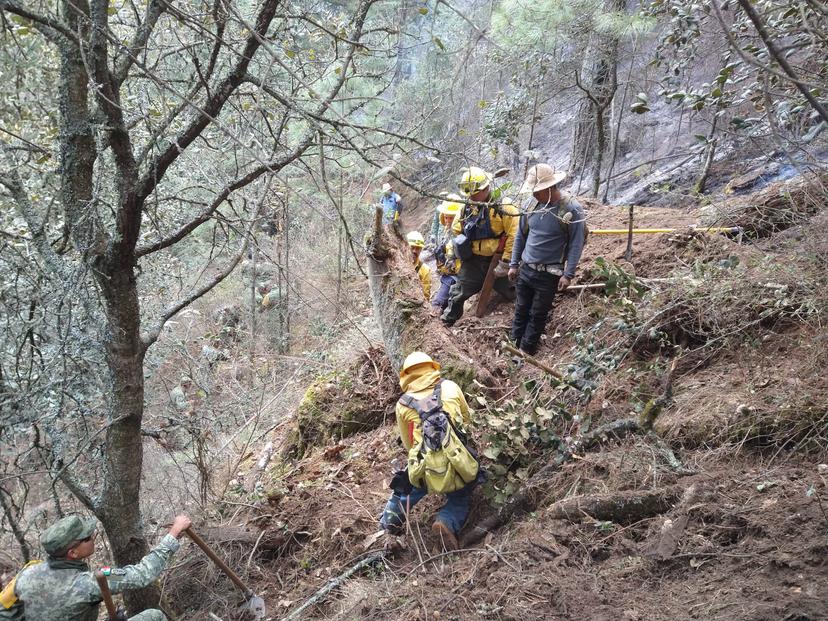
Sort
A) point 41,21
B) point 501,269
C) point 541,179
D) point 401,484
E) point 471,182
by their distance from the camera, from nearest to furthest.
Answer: point 41,21 < point 471,182 < point 401,484 < point 541,179 < point 501,269

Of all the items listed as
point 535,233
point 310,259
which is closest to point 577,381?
point 535,233

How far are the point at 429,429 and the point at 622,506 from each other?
143 centimetres

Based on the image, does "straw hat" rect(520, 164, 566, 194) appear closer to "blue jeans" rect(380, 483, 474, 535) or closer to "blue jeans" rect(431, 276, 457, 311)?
"blue jeans" rect(431, 276, 457, 311)

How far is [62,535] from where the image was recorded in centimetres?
363

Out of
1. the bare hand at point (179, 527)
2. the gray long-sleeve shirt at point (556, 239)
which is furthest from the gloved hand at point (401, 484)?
the gray long-sleeve shirt at point (556, 239)

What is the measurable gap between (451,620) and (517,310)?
3.54 m

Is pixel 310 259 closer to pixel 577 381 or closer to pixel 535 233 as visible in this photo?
pixel 535 233

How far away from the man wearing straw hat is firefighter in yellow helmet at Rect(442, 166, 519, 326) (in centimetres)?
51

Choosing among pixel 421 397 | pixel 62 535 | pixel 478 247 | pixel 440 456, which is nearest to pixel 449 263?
pixel 478 247

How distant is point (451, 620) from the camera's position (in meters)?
3.46

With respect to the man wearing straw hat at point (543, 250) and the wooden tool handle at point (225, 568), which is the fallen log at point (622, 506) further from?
the wooden tool handle at point (225, 568)

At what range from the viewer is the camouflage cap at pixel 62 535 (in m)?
3.60

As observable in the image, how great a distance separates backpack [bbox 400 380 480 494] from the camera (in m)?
4.22

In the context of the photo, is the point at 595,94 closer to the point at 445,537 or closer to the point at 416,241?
the point at 416,241
